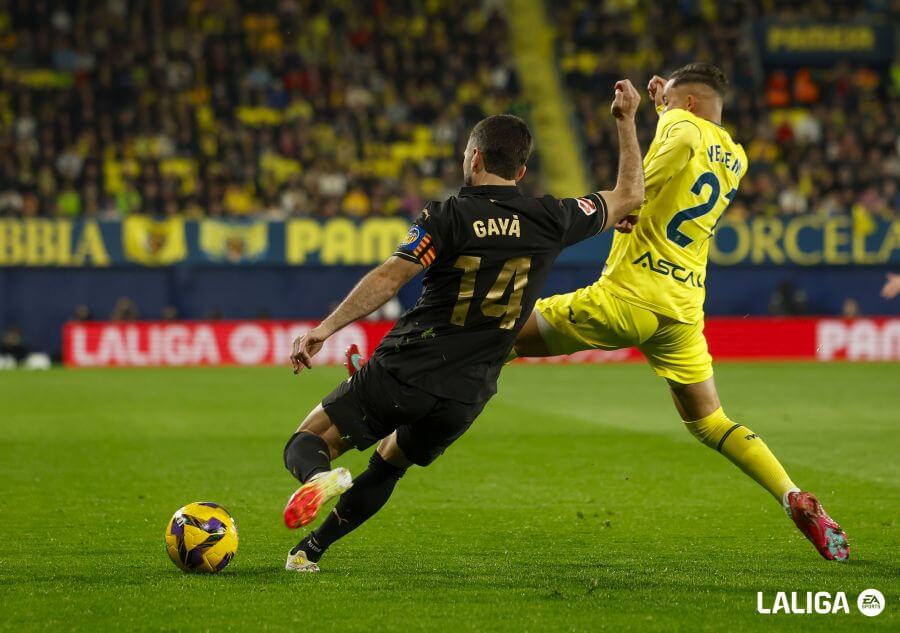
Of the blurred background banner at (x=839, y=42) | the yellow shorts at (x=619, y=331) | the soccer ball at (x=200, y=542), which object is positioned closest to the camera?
the soccer ball at (x=200, y=542)

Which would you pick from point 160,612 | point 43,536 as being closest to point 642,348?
point 160,612

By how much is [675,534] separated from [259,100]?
74.2ft

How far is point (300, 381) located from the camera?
66.4 feet

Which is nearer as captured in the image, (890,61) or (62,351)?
(62,351)

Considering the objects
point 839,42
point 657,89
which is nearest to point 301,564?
point 657,89

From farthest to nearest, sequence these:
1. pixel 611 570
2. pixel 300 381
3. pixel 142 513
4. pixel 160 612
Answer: pixel 300 381, pixel 142 513, pixel 611 570, pixel 160 612

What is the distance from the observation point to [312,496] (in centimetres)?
498

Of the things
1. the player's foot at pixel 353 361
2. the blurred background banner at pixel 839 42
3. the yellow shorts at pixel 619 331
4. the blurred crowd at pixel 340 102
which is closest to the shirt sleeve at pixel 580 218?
the yellow shorts at pixel 619 331

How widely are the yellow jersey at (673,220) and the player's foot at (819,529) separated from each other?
110 centimetres

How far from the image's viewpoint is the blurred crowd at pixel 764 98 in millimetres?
27594

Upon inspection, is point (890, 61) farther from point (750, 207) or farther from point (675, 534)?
point (675, 534)

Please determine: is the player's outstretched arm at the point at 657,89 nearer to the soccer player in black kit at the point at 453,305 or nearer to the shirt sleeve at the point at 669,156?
the shirt sleeve at the point at 669,156

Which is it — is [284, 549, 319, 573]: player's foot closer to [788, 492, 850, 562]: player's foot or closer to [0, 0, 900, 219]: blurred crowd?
[788, 492, 850, 562]: player's foot

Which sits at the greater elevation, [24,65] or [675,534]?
[24,65]
